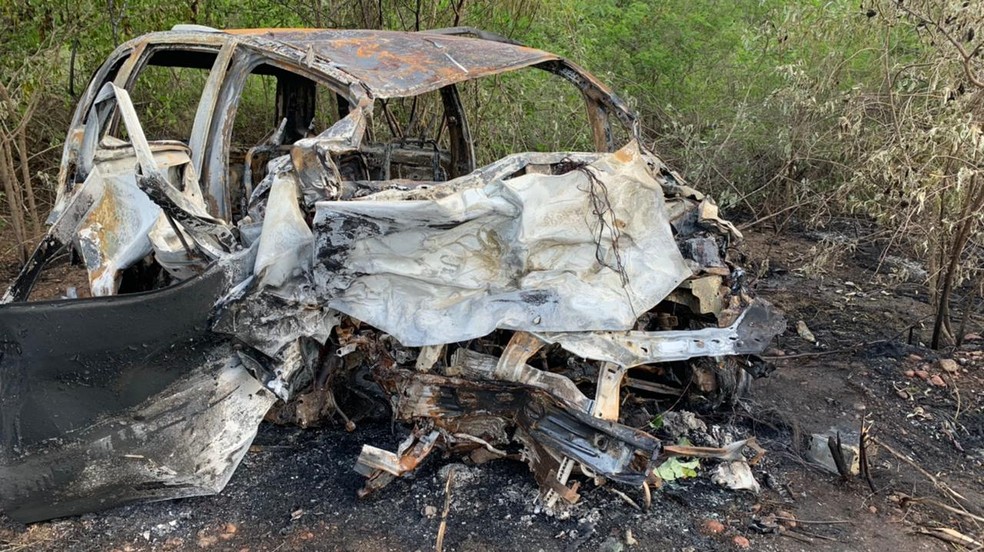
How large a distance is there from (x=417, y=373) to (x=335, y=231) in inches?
27.2

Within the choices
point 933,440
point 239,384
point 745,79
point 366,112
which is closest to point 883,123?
point 933,440

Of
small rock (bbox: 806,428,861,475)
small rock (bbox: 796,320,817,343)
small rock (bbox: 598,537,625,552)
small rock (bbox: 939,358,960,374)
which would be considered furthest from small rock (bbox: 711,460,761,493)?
small rock (bbox: 939,358,960,374)

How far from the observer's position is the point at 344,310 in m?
2.68

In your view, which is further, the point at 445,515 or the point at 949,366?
the point at 949,366

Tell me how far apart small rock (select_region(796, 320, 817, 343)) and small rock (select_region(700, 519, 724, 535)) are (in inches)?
91.6

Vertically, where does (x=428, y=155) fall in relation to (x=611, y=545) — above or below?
above

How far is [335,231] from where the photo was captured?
259 cm

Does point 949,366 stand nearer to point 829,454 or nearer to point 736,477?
point 829,454

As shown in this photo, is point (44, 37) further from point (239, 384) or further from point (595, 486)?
point (595, 486)

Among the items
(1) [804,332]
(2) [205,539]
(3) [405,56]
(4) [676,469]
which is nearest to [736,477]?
(4) [676,469]

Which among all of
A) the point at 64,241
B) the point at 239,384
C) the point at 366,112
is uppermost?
the point at 366,112

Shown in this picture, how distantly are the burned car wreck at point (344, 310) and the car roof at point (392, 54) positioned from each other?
0.03 m

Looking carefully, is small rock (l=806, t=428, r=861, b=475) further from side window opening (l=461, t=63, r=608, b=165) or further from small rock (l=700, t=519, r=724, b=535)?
side window opening (l=461, t=63, r=608, b=165)

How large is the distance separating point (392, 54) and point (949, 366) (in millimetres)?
3936
